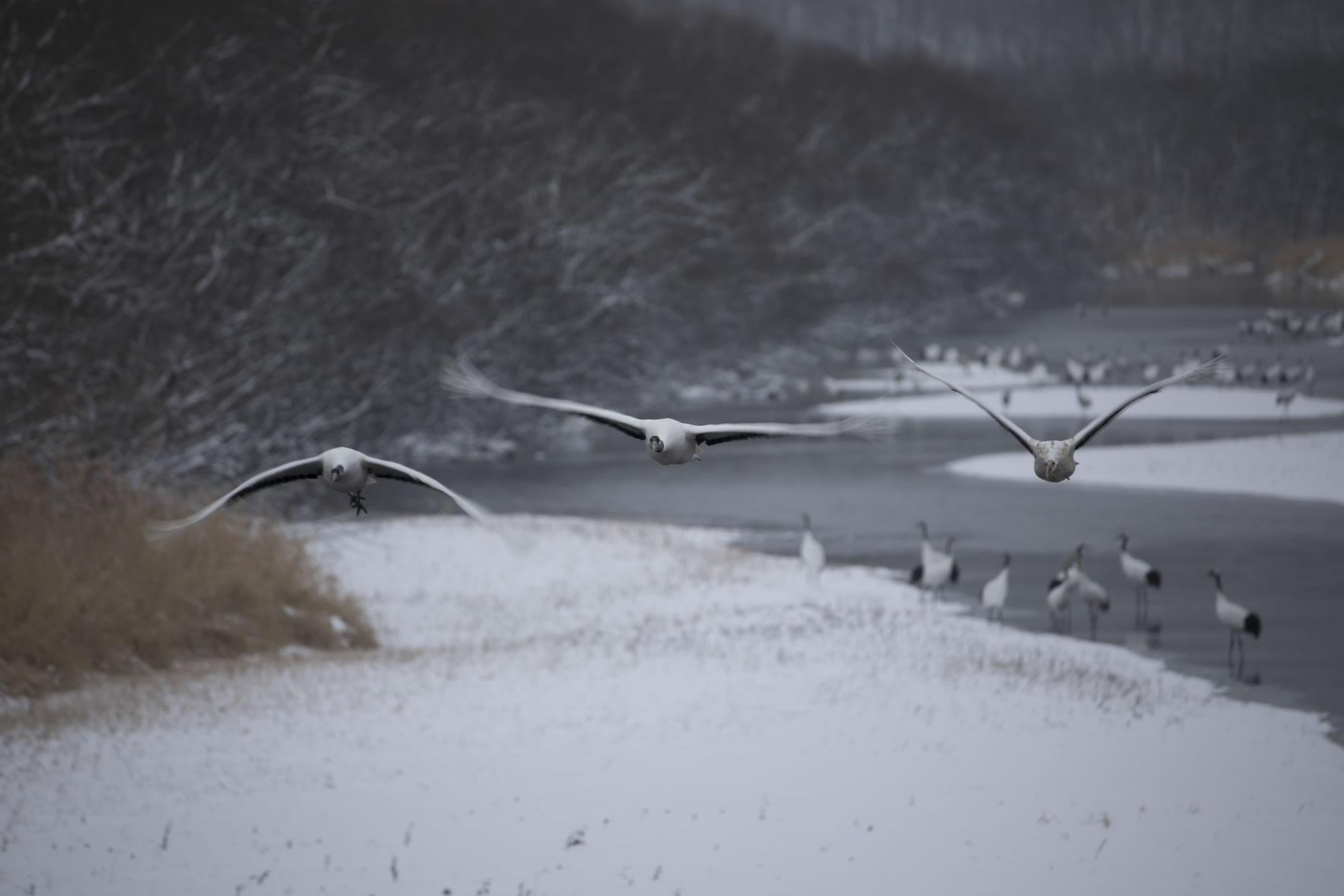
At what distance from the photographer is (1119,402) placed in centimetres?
4378

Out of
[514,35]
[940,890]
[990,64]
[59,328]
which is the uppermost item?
[990,64]

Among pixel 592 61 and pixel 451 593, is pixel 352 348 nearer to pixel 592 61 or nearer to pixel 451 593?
pixel 451 593

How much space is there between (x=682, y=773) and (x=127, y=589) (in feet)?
25.0

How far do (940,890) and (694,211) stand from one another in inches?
2225

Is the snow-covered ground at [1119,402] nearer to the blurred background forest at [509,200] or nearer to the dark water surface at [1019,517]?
the dark water surface at [1019,517]

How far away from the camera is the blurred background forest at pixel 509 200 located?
25.0 m

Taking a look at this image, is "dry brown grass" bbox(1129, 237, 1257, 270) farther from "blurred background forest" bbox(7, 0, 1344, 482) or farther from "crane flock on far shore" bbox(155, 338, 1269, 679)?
"crane flock on far shore" bbox(155, 338, 1269, 679)

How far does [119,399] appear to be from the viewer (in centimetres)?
2255

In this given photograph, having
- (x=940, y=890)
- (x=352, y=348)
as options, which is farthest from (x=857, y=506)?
(x=940, y=890)

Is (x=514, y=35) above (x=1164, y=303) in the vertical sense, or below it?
above

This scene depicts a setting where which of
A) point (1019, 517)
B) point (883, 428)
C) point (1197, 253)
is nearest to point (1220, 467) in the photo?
point (1019, 517)

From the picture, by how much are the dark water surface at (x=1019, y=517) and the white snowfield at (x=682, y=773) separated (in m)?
1.99

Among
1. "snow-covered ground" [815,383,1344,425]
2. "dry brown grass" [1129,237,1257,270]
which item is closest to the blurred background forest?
"dry brown grass" [1129,237,1257,270]

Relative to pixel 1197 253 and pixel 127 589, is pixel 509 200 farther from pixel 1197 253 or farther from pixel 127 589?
pixel 1197 253
